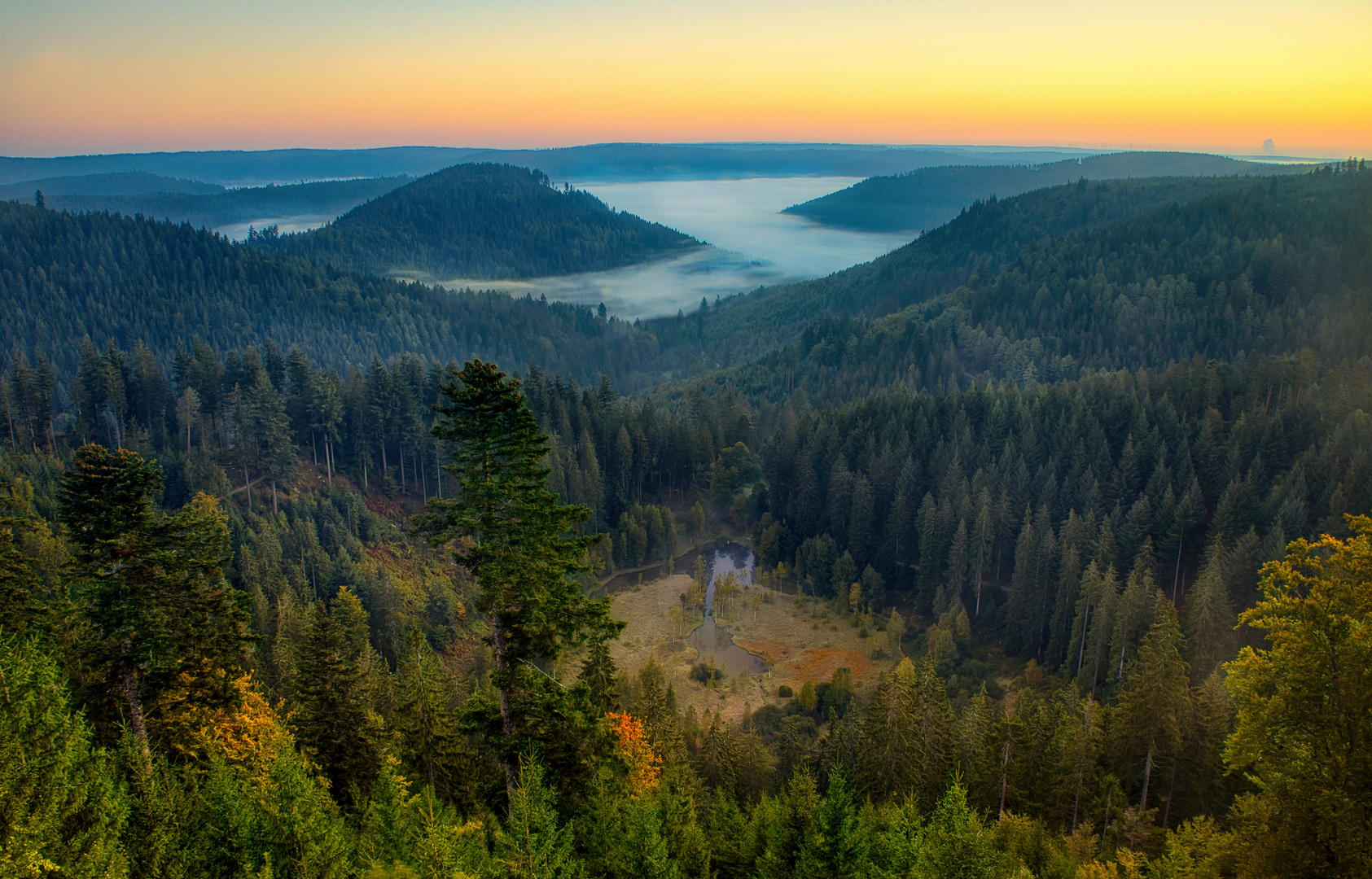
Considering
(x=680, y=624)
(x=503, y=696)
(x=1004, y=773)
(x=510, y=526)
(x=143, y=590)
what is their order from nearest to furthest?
(x=510, y=526)
(x=503, y=696)
(x=143, y=590)
(x=1004, y=773)
(x=680, y=624)

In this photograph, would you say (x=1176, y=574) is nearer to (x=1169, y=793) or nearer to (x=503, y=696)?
(x=1169, y=793)

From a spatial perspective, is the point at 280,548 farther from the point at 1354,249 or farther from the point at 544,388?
the point at 1354,249

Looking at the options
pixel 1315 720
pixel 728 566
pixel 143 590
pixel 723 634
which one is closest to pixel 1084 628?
pixel 723 634

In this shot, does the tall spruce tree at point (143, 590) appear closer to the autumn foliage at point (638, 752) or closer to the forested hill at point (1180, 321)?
the autumn foliage at point (638, 752)

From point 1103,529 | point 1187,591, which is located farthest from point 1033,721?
point 1187,591

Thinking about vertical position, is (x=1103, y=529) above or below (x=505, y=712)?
below
